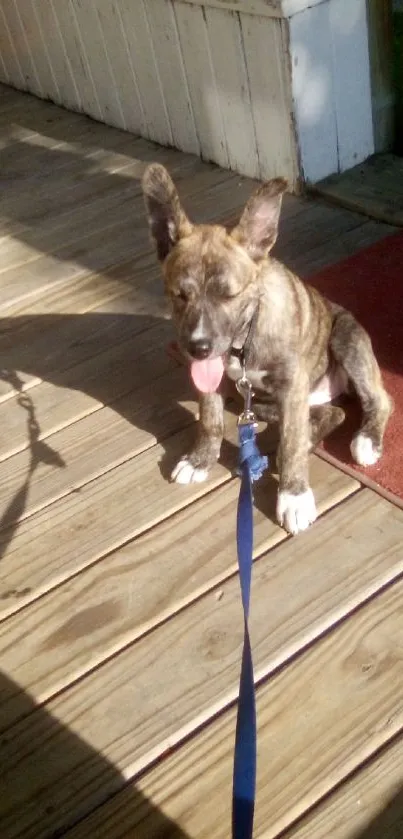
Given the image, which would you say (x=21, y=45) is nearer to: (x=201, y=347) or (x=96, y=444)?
(x=96, y=444)

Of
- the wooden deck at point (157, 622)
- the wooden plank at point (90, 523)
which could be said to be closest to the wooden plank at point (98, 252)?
the wooden deck at point (157, 622)

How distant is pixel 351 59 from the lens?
4.43 meters

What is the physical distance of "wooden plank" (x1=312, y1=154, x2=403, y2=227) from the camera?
4.32 m

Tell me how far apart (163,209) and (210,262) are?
0.83ft

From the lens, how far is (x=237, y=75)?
15.1 feet

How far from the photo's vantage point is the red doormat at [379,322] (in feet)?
9.32

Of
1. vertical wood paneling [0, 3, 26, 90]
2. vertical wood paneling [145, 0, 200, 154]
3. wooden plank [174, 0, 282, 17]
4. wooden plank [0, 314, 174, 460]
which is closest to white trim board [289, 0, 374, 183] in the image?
wooden plank [174, 0, 282, 17]

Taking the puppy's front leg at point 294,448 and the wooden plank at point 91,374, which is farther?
the wooden plank at point 91,374

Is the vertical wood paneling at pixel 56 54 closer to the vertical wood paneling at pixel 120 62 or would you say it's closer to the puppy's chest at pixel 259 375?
the vertical wood paneling at pixel 120 62

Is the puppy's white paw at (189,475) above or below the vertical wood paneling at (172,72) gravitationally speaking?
below

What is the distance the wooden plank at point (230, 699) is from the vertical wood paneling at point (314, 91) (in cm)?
260

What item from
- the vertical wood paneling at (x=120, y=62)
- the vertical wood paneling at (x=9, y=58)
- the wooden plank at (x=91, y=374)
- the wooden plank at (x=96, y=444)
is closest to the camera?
the wooden plank at (x=96, y=444)

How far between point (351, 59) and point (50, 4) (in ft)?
8.86

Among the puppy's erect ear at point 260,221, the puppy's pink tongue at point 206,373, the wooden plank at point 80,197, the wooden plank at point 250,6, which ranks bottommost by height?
the wooden plank at point 80,197
